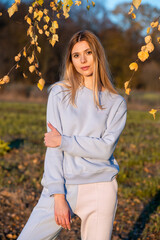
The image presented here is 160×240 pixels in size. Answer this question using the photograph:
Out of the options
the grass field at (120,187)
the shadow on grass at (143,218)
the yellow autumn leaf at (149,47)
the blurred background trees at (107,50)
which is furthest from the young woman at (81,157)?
the blurred background trees at (107,50)

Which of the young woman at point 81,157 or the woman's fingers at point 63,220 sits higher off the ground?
the young woman at point 81,157

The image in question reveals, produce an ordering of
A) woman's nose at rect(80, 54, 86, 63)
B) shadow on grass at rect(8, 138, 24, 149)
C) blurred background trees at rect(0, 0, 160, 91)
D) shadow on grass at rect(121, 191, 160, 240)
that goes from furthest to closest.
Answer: blurred background trees at rect(0, 0, 160, 91), shadow on grass at rect(8, 138, 24, 149), shadow on grass at rect(121, 191, 160, 240), woman's nose at rect(80, 54, 86, 63)

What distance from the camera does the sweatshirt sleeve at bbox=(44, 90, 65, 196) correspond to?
76.2 inches

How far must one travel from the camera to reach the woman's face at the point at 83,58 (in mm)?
2115

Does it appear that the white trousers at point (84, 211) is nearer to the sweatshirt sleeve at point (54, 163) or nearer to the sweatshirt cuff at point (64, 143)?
the sweatshirt sleeve at point (54, 163)

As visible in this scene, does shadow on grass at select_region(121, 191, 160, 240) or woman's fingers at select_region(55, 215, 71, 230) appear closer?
woman's fingers at select_region(55, 215, 71, 230)

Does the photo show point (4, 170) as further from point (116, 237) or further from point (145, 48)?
point (145, 48)

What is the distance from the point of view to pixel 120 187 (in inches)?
198

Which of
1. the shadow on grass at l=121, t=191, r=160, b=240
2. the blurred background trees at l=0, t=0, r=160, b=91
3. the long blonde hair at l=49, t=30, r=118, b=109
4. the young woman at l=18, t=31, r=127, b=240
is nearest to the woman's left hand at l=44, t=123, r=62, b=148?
the young woman at l=18, t=31, r=127, b=240

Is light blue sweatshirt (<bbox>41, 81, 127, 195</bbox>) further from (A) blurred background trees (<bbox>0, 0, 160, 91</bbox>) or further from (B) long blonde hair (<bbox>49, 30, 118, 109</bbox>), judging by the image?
(A) blurred background trees (<bbox>0, 0, 160, 91</bbox>)

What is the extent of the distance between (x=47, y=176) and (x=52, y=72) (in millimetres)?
30530

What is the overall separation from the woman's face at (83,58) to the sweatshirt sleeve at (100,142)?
286mm

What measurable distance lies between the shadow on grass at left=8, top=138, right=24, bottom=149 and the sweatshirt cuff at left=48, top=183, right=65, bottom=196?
5113 millimetres

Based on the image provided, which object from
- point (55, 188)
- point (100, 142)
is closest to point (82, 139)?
point (100, 142)
